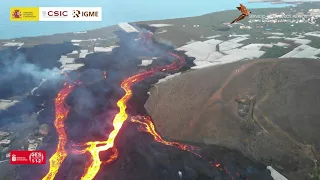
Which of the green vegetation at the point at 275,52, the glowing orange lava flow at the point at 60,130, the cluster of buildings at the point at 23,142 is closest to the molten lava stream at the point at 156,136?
the glowing orange lava flow at the point at 60,130

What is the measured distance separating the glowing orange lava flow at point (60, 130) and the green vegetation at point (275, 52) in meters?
48.0

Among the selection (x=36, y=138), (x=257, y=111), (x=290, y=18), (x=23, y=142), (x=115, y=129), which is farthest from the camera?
(x=290, y=18)

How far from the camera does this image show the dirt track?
122 ft

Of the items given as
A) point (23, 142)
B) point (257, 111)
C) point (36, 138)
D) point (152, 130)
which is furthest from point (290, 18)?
point (23, 142)

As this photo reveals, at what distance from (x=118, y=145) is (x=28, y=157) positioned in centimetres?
1062

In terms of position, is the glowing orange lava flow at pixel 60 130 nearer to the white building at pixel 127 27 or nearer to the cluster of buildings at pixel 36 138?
the cluster of buildings at pixel 36 138

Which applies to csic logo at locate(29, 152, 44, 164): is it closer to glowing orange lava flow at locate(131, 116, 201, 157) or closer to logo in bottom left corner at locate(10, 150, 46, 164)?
logo in bottom left corner at locate(10, 150, 46, 164)

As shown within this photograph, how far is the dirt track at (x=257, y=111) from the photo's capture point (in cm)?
3722

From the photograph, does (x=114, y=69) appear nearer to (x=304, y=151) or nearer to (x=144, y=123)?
(x=144, y=123)

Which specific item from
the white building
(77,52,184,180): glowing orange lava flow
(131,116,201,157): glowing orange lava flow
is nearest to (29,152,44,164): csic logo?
(77,52,184,180): glowing orange lava flow

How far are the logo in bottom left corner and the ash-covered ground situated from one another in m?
0.86

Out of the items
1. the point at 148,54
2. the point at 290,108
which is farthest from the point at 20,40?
the point at 290,108

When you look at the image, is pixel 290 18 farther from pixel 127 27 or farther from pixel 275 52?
pixel 127 27

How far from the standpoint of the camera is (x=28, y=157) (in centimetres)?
A: 3734
